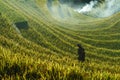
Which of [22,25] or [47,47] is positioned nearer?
[47,47]

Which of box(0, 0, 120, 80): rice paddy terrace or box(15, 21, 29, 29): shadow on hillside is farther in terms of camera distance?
box(15, 21, 29, 29): shadow on hillside

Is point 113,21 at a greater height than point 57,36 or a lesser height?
greater

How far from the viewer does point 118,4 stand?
98188 mm

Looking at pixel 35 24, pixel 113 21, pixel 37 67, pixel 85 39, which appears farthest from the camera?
pixel 113 21

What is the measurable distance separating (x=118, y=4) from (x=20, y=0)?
186 ft

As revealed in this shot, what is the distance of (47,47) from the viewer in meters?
33.9

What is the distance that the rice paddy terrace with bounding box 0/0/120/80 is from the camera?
31.4 ft

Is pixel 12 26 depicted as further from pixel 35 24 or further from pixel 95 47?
pixel 95 47

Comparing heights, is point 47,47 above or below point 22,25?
below

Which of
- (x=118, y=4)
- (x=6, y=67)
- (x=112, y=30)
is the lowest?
(x=6, y=67)

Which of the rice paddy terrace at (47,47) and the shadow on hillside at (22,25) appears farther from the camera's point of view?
the shadow on hillside at (22,25)

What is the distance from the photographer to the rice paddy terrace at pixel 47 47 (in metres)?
9.58

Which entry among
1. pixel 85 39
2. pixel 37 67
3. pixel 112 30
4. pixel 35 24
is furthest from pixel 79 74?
pixel 112 30

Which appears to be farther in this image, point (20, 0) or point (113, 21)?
point (113, 21)
